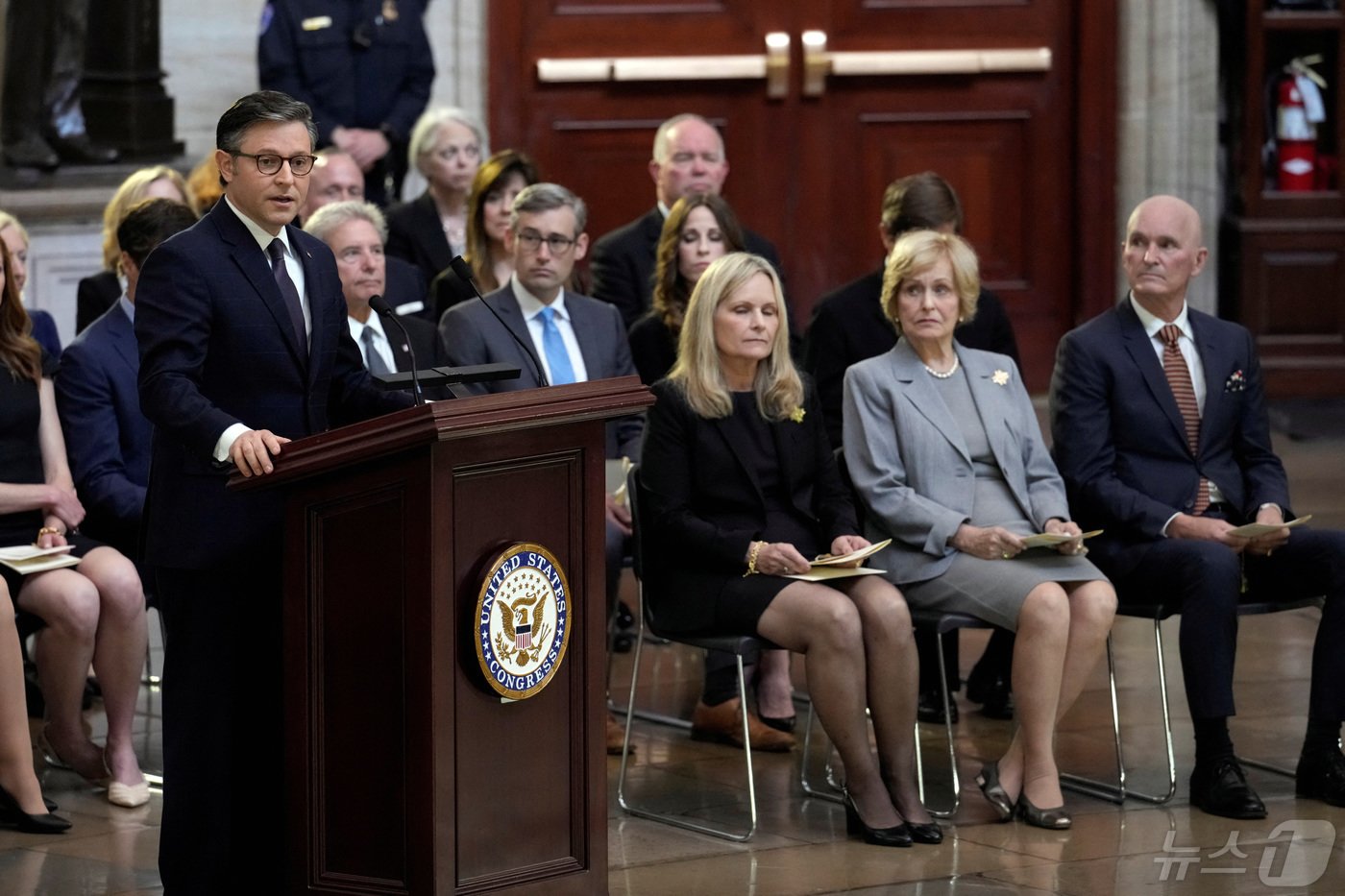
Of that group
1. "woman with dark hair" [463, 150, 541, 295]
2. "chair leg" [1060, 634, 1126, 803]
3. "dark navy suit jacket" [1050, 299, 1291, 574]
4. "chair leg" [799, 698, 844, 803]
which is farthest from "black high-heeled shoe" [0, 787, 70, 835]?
"dark navy suit jacket" [1050, 299, 1291, 574]

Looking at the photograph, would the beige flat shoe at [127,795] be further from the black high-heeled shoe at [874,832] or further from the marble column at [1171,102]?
the marble column at [1171,102]

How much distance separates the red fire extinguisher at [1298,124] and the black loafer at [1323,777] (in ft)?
16.5

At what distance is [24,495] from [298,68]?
3.61 meters

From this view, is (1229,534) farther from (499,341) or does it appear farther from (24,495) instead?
(24,495)

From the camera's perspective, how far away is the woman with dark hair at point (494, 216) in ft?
21.3

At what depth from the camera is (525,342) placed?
18.1 feet

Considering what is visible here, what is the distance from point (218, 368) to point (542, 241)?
2.09 metres

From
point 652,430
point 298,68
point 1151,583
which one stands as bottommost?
point 1151,583

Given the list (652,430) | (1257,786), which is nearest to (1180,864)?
(1257,786)

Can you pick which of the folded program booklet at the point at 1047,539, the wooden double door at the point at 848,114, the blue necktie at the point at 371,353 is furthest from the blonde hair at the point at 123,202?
the wooden double door at the point at 848,114

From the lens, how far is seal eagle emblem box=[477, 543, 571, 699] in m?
3.69

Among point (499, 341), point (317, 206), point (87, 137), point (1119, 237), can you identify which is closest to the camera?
point (499, 341)

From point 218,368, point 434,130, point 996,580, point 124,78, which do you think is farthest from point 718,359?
point 124,78

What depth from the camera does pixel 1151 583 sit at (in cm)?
525
